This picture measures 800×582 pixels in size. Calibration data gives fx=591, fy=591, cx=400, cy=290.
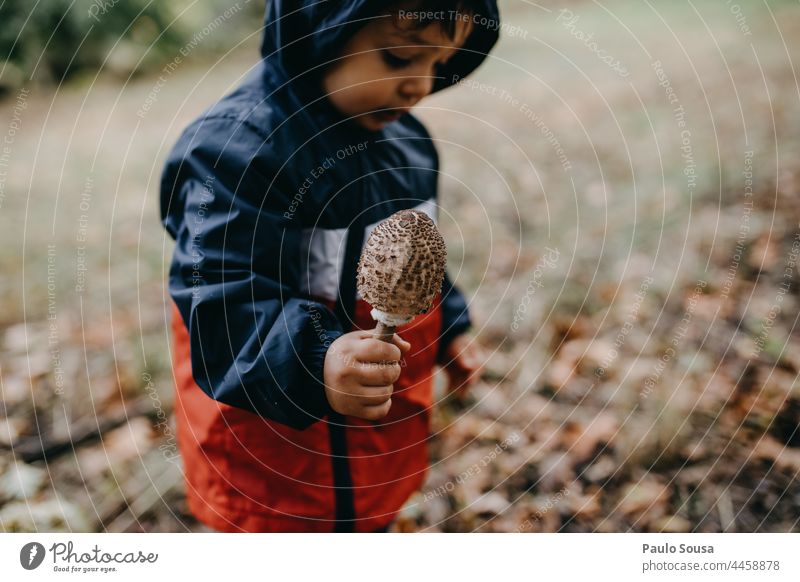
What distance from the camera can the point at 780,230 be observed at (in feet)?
4.63

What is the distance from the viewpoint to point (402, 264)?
564 millimetres

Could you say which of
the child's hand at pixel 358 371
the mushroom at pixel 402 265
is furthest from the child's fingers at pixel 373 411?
the mushroom at pixel 402 265

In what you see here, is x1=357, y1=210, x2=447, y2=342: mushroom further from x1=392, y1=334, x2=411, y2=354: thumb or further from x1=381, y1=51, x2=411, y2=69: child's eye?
x1=381, y1=51, x2=411, y2=69: child's eye

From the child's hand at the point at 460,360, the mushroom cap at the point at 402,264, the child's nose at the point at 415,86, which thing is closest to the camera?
the mushroom cap at the point at 402,264

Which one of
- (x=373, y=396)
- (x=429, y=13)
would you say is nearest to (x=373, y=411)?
(x=373, y=396)

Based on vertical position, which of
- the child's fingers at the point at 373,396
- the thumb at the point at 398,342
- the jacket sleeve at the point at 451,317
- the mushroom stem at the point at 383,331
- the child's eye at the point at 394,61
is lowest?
the jacket sleeve at the point at 451,317

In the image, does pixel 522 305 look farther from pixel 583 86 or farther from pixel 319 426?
pixel 583 86

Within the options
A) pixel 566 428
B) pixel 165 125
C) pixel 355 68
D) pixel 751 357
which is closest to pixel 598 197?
pixel 751 357

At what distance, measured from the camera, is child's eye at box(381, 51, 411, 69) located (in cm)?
67

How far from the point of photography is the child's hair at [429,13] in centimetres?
65

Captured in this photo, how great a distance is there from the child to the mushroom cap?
60mm

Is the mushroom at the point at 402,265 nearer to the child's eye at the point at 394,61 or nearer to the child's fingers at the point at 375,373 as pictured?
the child's fingers at the point at 375,373
